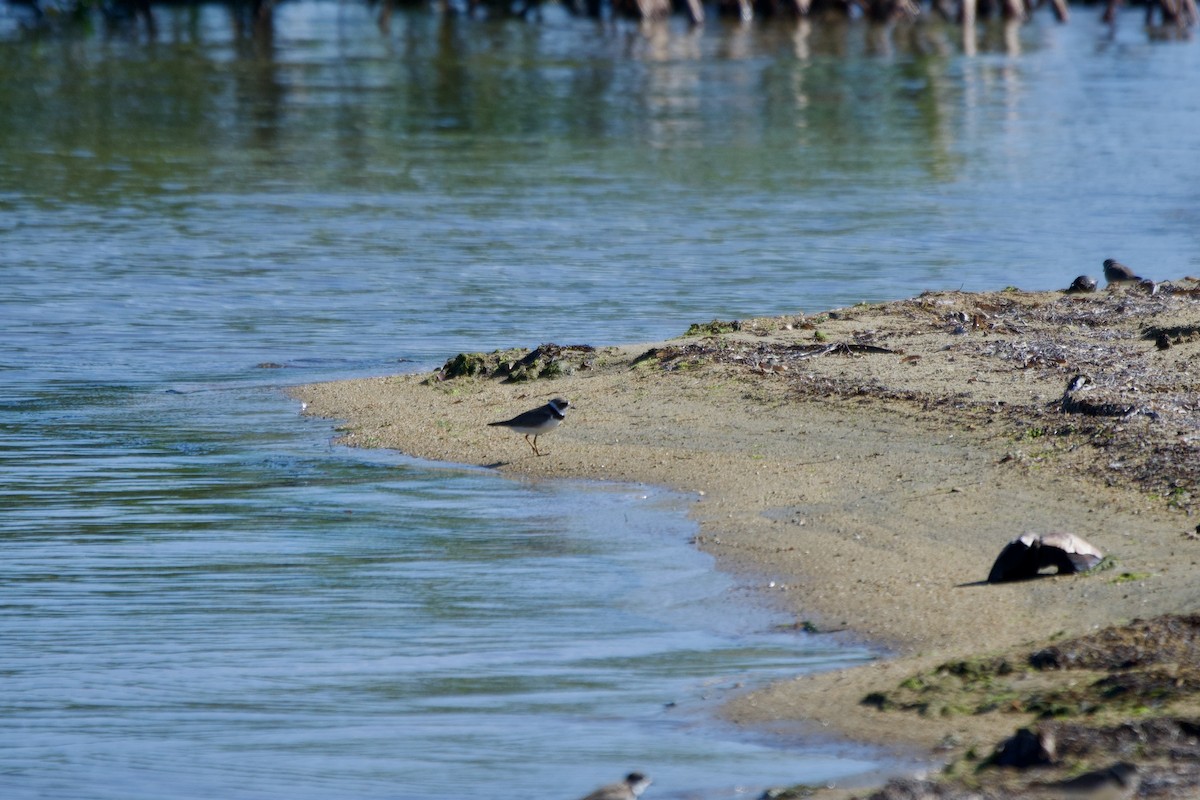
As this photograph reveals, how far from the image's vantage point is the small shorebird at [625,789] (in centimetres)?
479

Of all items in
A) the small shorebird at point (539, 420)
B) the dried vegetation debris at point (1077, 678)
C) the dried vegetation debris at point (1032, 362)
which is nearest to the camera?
the dried vegetation debris at point (1077, 678)

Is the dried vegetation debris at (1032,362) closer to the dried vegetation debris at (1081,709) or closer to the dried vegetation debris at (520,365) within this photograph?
the dried vegetation debris at (520,365)

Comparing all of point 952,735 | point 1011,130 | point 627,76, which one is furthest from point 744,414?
point 627,76

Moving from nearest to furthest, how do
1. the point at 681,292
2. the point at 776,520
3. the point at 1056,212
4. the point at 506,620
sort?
the point at 506,620
the point at 776,520
the point at 681,292
the point at 1056,212

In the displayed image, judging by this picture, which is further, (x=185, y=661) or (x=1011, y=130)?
(x=1011, y=130)

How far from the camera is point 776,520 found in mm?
7812

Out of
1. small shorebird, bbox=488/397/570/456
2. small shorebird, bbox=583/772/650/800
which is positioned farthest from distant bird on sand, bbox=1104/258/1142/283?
small shorebird, bbox=583/772/650/800

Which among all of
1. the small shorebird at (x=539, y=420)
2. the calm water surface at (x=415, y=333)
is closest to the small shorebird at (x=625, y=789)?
the calm water surface at (x=415, y=333)

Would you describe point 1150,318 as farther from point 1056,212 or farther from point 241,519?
point 1056,212

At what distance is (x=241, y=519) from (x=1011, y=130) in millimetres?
22198

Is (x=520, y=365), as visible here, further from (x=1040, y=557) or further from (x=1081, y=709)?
(x=1081, y=709)

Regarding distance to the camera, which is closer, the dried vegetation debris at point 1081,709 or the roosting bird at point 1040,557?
the dried vegetation debris at point 1081,709

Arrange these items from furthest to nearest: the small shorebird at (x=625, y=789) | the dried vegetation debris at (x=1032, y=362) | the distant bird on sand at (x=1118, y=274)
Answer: the distant bird on sand at (x=1118, y=274), the dried vegetation debris at (x=1032, y=362), the small shorebird at (x=625, y=789)

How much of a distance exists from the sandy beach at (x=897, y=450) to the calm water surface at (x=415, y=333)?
300 mm
